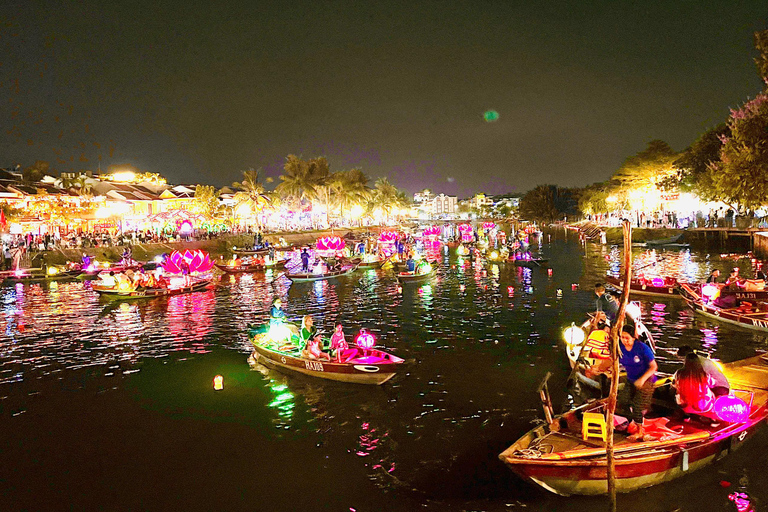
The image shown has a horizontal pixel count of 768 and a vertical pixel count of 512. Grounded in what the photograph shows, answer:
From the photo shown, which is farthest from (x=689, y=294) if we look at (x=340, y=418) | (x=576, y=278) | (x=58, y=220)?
(x=58, y=220)

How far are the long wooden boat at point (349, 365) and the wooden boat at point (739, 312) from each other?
14.0 meters

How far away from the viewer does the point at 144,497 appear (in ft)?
30.7

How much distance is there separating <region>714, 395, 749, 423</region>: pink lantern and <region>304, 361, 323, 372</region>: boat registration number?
9.30m

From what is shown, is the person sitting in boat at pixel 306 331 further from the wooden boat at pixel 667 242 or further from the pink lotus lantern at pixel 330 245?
the wooden boat at pixel 667 242

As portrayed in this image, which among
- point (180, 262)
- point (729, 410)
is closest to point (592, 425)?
point (729, 410)

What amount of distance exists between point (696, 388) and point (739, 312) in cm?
1343

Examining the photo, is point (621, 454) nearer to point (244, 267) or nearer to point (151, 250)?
point (244, 267)

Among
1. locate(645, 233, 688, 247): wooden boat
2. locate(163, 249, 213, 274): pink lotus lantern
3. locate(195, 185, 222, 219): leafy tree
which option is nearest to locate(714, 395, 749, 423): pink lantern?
locate(163, 249, 213, 274): pink lotus lantern

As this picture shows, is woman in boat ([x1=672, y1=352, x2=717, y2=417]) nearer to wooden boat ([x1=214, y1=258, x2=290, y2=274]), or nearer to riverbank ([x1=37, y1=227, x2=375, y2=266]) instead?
wooden boat ([x1=214, y1=258, x2=290, y2=274])

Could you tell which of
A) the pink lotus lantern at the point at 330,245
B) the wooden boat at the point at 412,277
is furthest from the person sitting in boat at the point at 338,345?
the pink lotus lantern at the point at 330,245

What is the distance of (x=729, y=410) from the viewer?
8914 mm

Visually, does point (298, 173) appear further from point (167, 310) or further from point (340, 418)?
point (340, 418)

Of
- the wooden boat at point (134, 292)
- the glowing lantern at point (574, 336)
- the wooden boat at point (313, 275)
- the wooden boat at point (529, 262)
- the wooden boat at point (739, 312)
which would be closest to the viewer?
the glowing lantern at point (574, 336)

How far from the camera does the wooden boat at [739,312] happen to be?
18625 millimetres
